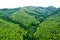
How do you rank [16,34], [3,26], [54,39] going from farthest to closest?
[3,26], [16,34], [54,39]

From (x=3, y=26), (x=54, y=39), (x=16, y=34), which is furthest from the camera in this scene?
(x=3, y=26)

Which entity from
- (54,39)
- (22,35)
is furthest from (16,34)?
(54,39)

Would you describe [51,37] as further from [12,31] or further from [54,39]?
[12,31]

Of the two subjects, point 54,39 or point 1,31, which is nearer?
point 54,39

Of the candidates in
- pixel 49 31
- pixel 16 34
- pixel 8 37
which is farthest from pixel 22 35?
pixel 49 31

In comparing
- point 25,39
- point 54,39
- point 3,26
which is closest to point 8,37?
point 25,39

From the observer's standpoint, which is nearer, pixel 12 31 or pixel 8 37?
pixel 8 37

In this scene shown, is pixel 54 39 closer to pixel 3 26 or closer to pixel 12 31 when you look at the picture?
pixel 12 31

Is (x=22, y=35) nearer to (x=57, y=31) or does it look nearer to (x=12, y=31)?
(x=12, y=31)
